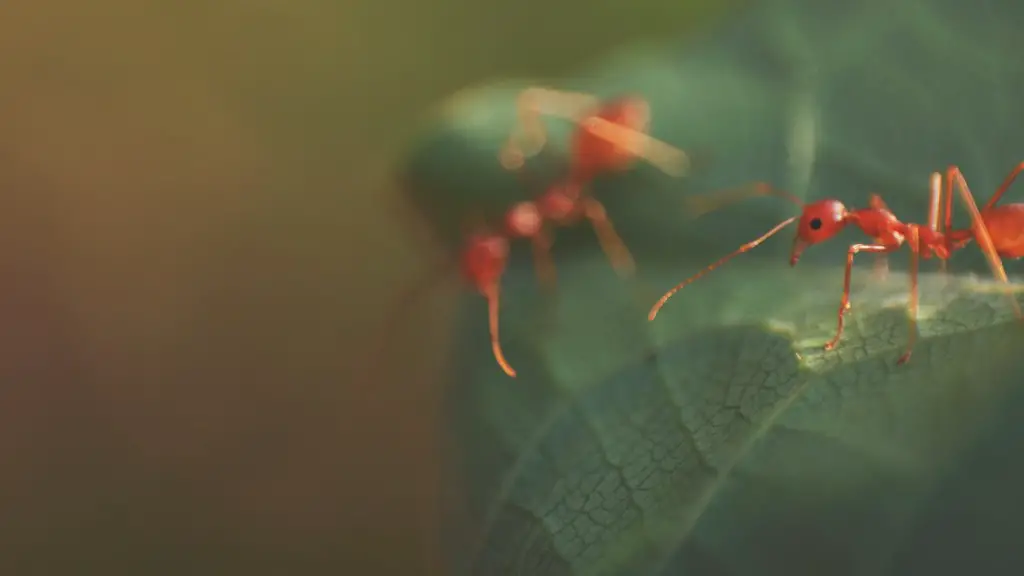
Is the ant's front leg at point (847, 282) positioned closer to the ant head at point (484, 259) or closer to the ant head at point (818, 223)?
the ant head at point (818, 223)

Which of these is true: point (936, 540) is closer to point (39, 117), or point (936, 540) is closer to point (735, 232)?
point (735, 232)

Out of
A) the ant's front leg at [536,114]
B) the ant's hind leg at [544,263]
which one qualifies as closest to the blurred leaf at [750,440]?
the ant's hind leg at [544,263]

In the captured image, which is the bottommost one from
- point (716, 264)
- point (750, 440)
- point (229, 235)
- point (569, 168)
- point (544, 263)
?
point (750, 440)

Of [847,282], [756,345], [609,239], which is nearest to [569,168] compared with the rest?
[609,239]

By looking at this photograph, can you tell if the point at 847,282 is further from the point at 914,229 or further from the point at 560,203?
the point at 560,203

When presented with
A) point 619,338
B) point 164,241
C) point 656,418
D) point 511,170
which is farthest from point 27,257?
point 656,418
